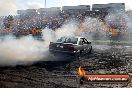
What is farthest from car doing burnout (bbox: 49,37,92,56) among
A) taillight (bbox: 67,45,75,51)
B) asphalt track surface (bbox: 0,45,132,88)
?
asphalt track surface (bbox: 0,45,132,88)

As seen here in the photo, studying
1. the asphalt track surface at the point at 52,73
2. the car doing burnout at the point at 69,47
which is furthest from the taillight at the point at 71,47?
the asphalt track surface at the point at 52,73

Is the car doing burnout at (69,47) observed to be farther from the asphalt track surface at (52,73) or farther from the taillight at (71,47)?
the asphalt track surface at (52,73)

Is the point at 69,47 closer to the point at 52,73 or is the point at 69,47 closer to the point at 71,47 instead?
the point at 71,47

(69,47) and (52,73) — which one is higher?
(69,47)

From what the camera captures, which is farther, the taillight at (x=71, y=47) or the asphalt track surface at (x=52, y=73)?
the taillight at (x=71, y=47)

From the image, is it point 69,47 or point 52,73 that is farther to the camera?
point 69,47

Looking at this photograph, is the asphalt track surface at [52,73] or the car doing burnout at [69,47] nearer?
the asphalt track surface at [52,73]

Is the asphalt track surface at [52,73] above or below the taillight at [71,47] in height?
below

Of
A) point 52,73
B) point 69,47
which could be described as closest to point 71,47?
point 69,47

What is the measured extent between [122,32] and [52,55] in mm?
17655

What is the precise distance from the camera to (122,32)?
105 ft

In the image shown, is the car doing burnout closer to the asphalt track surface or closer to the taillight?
the taillight

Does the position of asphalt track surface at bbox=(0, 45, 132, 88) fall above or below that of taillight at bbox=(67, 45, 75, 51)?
below

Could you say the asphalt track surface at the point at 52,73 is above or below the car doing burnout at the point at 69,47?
below
